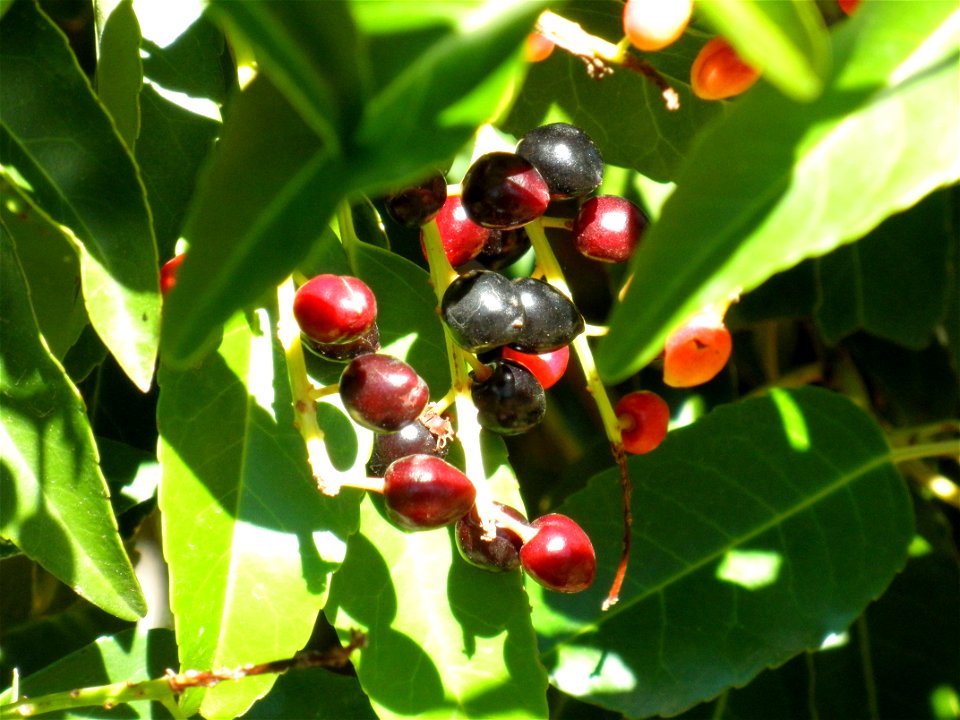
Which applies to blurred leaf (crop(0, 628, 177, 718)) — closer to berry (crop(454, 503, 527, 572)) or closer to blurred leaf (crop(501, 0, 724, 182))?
berry (crop(454, 503, 527, 572))

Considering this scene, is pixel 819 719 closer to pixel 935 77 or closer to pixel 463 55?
pixel 935 77

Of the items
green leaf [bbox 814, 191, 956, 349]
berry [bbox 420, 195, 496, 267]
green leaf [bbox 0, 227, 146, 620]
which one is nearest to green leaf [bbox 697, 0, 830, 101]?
berry [bbox 420, 195, 496, 267]

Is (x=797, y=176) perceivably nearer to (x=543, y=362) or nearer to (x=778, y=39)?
(x=778, y=39)

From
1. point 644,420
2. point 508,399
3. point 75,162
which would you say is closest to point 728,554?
point 644,420

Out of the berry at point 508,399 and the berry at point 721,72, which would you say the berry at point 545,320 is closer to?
the berry at point 508,399

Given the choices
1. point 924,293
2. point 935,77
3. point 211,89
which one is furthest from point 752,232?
point 924,293

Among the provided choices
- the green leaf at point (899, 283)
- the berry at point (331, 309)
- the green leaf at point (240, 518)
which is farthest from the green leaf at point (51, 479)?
the green leaf at point (899, 283)

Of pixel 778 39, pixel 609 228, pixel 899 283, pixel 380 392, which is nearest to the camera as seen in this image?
pixel 778 39
